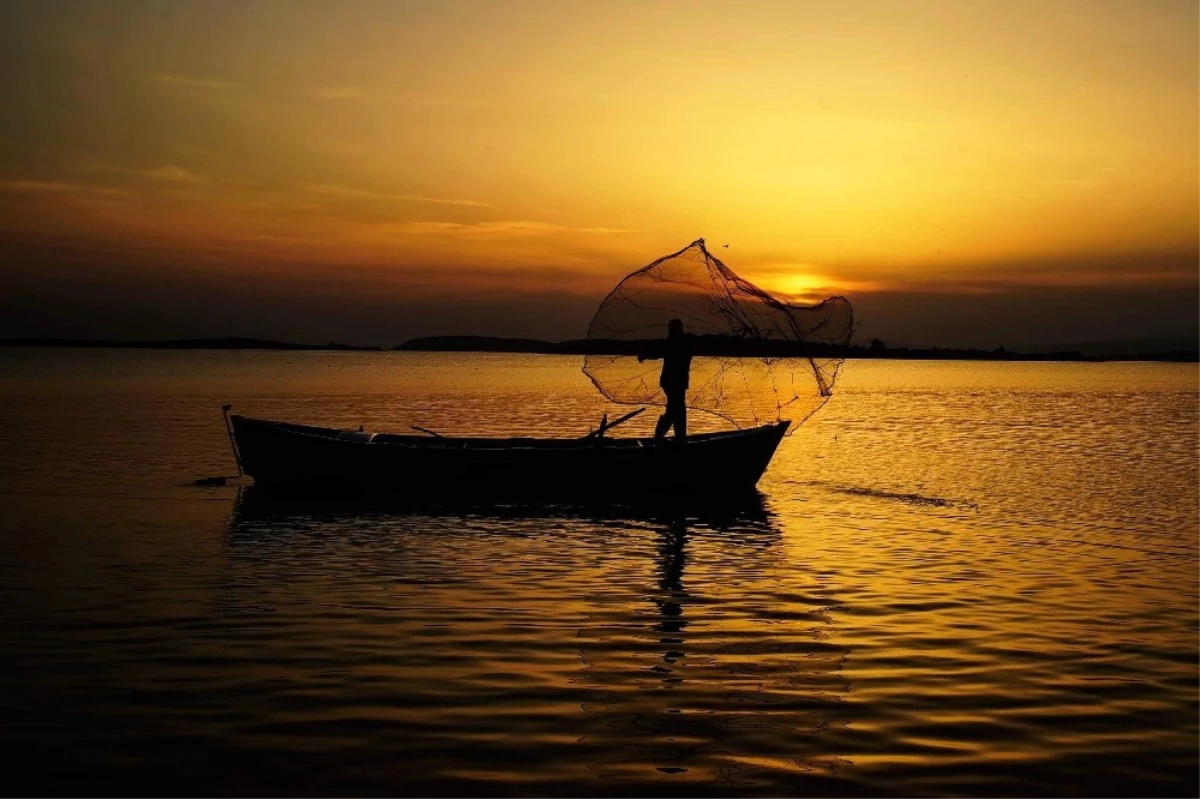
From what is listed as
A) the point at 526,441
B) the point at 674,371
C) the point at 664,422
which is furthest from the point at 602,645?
the point at 526,441

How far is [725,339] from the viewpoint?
2234 centimetres

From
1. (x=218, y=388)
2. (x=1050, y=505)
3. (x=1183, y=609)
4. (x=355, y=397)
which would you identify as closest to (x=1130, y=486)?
(x=1050, y=505)

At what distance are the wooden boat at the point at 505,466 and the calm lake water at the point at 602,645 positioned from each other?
1.33m

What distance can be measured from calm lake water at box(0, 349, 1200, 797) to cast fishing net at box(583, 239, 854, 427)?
2.76 meters

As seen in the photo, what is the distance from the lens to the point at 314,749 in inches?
303

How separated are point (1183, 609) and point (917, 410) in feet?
174

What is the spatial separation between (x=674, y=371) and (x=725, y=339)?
1334 millimetres

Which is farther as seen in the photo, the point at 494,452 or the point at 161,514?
the point at 494,452

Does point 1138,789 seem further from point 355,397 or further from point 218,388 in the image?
point 218,388

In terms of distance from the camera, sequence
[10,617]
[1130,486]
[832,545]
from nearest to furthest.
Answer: [10,617]
[832,545]
[1130,486]

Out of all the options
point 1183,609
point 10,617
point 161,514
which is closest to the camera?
point 10,617

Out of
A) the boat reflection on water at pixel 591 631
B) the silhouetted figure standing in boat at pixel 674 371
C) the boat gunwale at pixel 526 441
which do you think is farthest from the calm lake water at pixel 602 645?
the silhouetted figure standing in boat at pixel 674 371

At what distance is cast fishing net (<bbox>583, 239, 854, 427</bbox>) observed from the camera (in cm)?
2091

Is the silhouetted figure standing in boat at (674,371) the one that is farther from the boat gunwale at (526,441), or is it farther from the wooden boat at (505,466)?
the wooden boat at (505,466)
